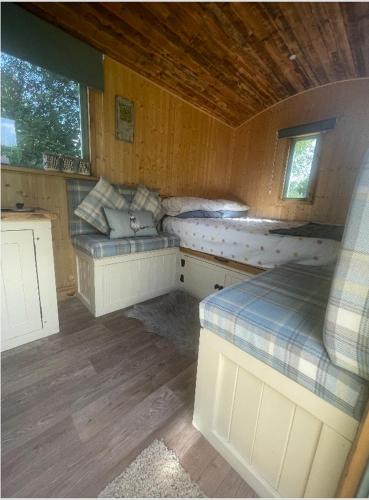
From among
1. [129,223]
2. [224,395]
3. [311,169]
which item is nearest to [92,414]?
[224,395]

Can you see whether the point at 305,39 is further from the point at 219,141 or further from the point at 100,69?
the point at 100,69

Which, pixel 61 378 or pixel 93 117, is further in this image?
pixel 93 117

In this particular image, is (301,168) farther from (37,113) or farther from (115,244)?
(37,113)

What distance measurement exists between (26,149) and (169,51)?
1.59 m

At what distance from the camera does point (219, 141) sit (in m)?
3.54

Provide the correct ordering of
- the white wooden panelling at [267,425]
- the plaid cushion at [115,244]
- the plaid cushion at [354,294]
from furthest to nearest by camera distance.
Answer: the plaid cushion at [115,244] < the white wooden panelling at [267,425] < the plaid cushion at [354,294]

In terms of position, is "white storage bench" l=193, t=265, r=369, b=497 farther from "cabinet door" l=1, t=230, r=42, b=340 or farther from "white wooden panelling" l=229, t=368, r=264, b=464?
"cabinet door" l=1, t=230, r=42, b=340

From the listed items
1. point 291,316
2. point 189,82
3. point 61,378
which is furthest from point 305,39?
point 61,378

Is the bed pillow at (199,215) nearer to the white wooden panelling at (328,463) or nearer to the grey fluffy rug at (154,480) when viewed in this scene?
the grey fluffy rug at (154,480)

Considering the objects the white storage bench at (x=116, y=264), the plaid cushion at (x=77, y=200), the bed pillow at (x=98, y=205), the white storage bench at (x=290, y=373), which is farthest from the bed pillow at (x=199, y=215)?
the white storage bench at (x=290, y=373)

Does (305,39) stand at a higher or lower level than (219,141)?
higher

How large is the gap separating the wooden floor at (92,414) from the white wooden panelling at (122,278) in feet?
1.16

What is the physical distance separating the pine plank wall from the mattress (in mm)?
953

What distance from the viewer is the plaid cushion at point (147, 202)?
236cm
